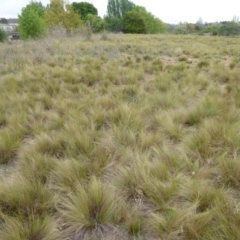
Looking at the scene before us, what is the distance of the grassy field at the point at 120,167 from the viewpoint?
1423 mm

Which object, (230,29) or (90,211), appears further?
(230,29)

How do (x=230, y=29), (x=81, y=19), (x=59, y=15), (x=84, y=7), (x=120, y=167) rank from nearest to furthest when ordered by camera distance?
(x=120, y=167), (x=59, y=15), (x=230, y=29), (x=81, y=19), (x=84, y=7)

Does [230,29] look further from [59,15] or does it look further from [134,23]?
[59,15]

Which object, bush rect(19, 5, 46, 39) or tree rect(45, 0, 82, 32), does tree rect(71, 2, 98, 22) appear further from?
bush rect(19, 5, 46, 39)

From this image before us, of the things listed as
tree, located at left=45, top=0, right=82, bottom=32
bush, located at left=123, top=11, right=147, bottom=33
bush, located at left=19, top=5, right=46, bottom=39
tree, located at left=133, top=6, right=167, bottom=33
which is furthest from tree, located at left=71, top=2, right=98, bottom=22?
bush, located at left=19, top=5, right=46, bottom=39

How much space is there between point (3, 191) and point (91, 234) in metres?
0.74

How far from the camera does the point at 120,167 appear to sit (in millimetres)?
1924

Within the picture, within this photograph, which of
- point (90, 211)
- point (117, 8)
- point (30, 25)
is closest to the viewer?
point (90, 211)

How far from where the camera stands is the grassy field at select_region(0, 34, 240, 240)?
4.67ft

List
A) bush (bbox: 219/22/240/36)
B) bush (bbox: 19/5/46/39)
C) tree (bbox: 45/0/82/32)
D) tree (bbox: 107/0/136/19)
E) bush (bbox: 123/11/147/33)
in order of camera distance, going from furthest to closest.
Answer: tree (bbox: 107/0/136/19)
bush (bbox: 123/11/147/33)
bush (bbox: 219/22/240/36)
tree (bbox: 45/0/82/32)
bush (bbox: 19/5/46/39)

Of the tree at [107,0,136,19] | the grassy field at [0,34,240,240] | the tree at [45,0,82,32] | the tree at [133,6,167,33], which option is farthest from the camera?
the tree at [107,0,136,19]

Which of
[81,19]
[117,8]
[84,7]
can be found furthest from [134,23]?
[117,8]

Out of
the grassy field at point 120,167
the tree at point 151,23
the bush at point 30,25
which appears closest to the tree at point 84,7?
the tree at point 151,23

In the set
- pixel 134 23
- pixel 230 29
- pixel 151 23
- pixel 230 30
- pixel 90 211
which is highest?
pixel 151 23
